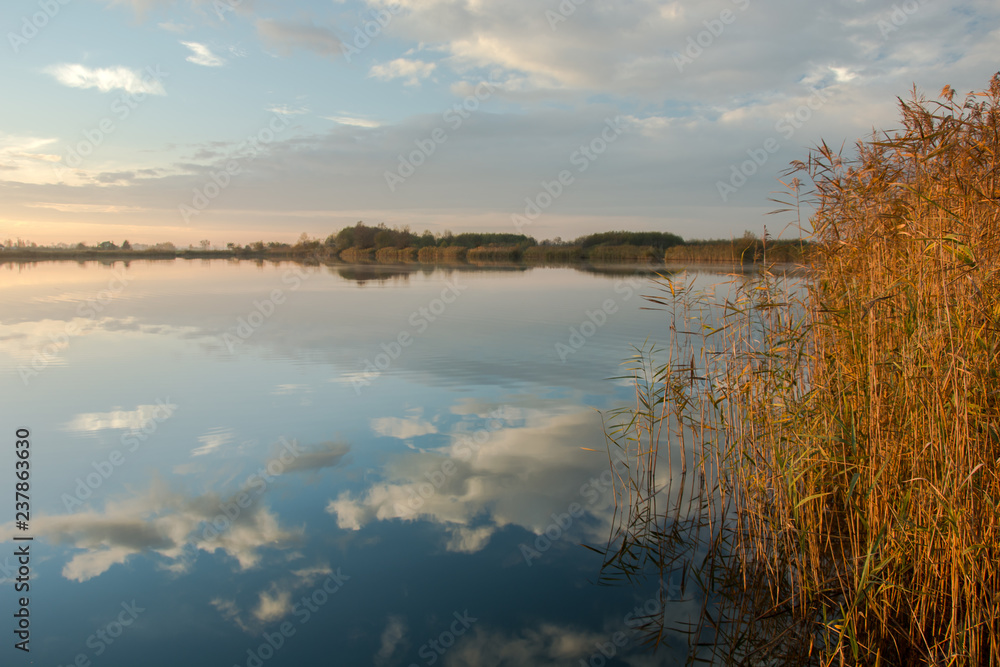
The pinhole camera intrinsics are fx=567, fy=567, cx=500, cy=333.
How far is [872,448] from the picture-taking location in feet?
9.31

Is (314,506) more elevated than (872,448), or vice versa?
(872,448)

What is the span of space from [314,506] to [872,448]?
370 cm

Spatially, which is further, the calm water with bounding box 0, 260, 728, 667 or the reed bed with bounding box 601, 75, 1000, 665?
the calm water with bounding box 0, 260, 728, 667

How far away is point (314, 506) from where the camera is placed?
436 centimetres

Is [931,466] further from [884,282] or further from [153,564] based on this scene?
[153,564]

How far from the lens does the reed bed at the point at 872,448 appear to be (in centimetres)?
251

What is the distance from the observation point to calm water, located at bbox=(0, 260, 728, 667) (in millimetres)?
3076

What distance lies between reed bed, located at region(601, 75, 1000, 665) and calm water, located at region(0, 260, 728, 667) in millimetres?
544

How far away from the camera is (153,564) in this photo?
363cm

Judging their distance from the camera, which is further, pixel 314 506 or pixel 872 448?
pixel 314 506

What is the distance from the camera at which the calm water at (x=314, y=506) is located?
10.1 feet

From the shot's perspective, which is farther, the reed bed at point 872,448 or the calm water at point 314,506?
the calm water at point 314,506

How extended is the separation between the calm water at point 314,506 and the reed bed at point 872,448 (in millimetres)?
544

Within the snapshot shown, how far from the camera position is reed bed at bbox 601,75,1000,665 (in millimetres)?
2514
